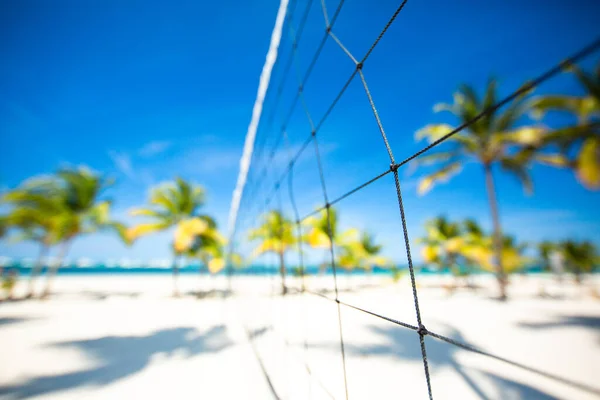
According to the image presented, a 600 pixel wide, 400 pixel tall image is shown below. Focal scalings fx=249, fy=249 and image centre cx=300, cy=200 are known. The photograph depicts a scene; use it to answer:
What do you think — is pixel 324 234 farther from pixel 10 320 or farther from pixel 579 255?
pixel 579 255

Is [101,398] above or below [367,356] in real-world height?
above

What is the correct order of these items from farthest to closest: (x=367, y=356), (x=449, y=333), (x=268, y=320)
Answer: (x=268, y=320) < (x=449, y=333) < (x=367, y=356)

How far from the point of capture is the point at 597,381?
2.31 metres

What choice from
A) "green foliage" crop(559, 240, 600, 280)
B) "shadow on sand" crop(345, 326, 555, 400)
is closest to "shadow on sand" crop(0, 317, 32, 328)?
"shadow on sand" crop(345, 326, 555, 400)

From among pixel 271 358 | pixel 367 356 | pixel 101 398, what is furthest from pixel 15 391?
pixel 367 356

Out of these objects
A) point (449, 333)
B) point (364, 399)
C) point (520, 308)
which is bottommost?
point (520, 308)

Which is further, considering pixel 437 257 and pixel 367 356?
pixel 437 257

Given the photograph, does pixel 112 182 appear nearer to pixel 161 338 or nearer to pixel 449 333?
pixel 161 338

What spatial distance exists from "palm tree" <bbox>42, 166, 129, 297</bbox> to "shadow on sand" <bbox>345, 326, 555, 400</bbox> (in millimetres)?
8578

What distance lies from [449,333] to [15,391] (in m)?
4.82

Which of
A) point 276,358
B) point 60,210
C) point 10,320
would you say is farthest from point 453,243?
point 60,210

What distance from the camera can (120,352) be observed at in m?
2.68

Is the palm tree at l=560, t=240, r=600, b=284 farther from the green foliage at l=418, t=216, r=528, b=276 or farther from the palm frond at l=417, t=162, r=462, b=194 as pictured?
the palm frond at l=417, t=162, r=462, b=194

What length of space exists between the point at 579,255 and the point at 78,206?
20.9 meters
